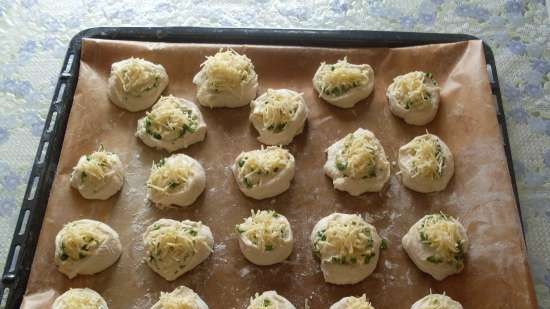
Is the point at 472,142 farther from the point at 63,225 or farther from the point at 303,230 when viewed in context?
the point at 63,225

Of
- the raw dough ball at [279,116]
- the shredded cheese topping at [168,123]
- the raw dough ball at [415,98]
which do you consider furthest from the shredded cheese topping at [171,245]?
the raw dough ball at [415,98]

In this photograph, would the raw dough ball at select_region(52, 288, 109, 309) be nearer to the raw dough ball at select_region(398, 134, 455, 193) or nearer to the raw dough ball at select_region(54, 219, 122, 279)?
the raw dough ball at select_region(54, 219, 122, 279)

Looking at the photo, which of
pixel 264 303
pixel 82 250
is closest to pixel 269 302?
pixel 264 303

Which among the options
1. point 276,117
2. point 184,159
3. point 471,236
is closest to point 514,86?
point 471,236

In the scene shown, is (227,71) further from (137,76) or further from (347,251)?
(347,251)

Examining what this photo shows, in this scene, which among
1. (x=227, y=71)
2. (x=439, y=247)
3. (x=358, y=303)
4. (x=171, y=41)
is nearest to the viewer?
(x=358, y=303)
